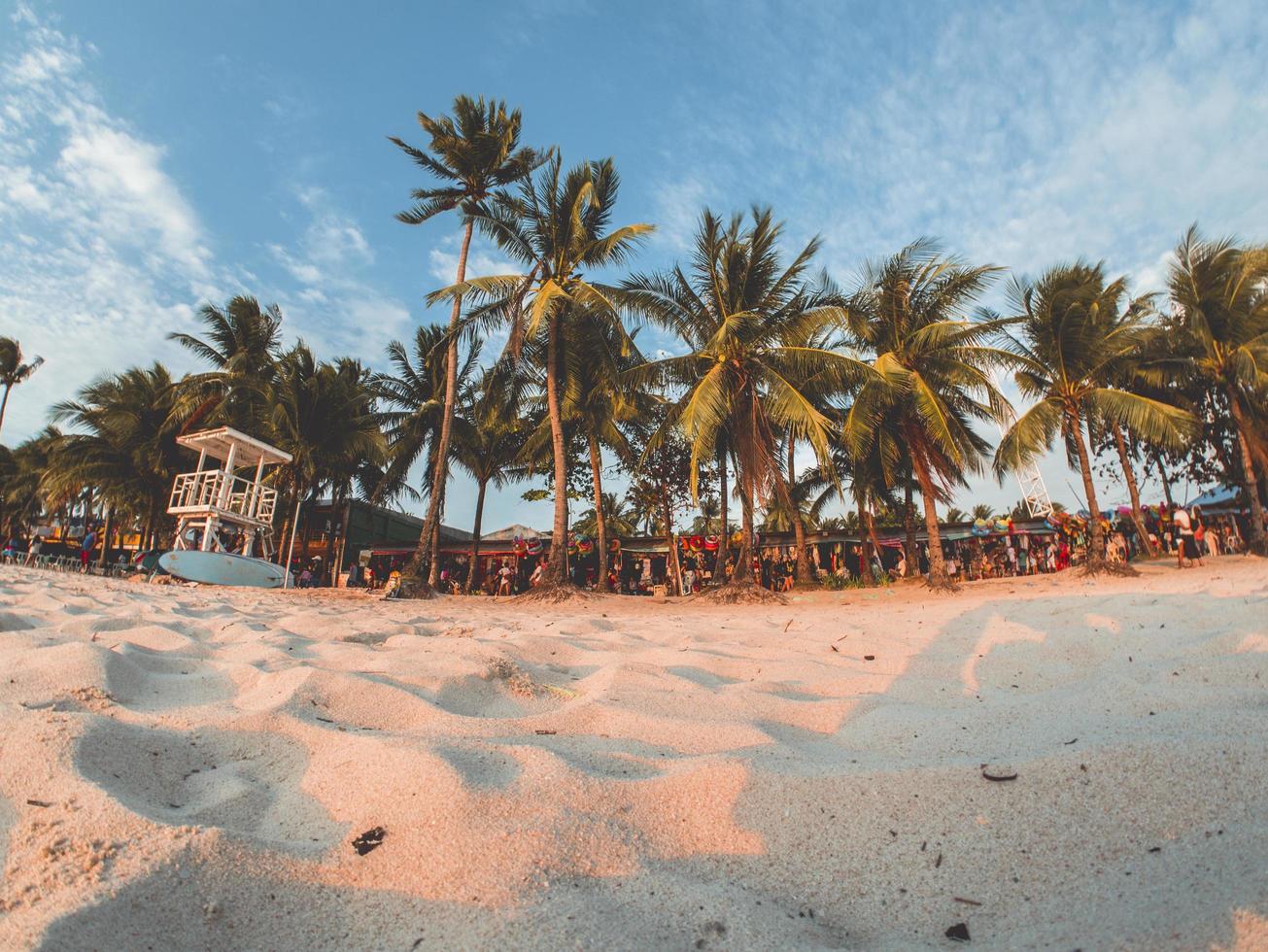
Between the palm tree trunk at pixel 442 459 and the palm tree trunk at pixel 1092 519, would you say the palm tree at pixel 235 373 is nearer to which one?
the palm tree trunk at pixel 442 459

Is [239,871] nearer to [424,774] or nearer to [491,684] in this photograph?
[424,774]

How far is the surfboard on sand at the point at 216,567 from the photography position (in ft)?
40.1

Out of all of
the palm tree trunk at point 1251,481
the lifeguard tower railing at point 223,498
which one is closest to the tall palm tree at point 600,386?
the lifeguard tower railing at point 223,498

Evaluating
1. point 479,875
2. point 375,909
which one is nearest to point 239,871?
point 375,909

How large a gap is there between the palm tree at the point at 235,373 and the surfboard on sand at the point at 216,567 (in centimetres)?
739

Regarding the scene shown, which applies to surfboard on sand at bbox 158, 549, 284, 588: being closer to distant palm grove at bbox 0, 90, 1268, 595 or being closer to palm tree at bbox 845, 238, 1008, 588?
distant palm grove at bbox 0, 90, 1268, 595

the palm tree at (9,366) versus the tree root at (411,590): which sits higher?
the palm tree at (9,366)

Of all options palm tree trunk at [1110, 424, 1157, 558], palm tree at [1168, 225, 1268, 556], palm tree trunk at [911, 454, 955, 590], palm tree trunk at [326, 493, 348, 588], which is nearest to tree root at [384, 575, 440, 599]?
palm tree trunk at [911, 454, 955, 590]

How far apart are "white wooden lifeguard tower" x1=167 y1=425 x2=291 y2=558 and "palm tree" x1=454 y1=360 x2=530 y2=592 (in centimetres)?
537

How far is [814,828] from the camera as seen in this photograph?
1596 mm

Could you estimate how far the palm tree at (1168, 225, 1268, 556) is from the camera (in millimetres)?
13867

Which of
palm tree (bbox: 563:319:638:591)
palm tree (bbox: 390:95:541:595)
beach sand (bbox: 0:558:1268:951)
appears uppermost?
palm tree (bbox: 390:95:541:595)

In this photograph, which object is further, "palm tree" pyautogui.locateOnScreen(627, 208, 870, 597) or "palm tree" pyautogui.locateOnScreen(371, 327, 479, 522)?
"palm tree" pyautogui.locateOnScreen(371, 327, 479, 522)

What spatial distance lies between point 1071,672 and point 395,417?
20254 millimetres
